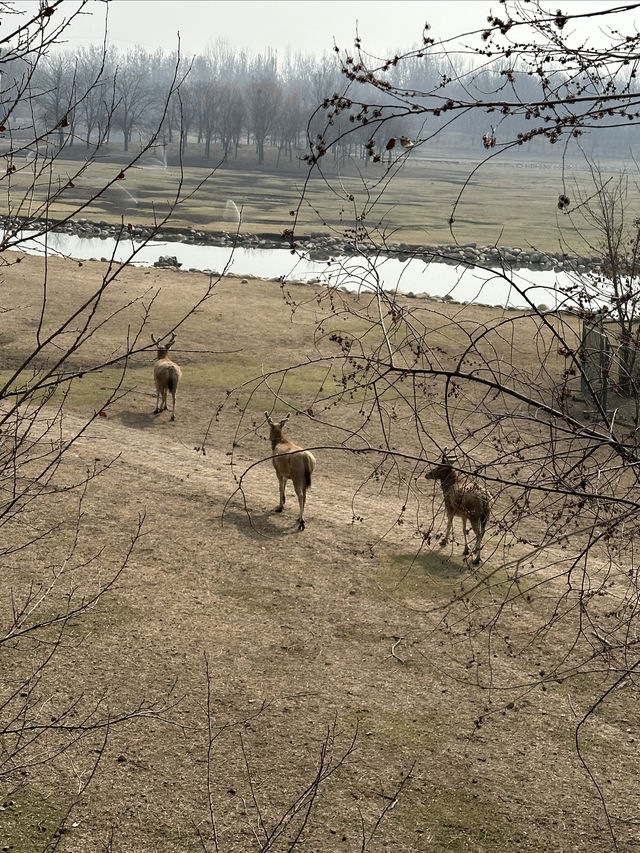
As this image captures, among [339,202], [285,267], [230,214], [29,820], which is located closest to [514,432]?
[29,820]

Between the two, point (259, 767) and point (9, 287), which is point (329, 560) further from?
point (9, 287)

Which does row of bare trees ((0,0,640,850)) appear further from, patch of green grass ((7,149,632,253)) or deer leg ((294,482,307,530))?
patch of green grass ((7,149,632,253))

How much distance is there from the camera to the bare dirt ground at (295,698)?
256 inches

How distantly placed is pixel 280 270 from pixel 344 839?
34290 millimetres

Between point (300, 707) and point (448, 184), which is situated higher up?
point (448, 184)

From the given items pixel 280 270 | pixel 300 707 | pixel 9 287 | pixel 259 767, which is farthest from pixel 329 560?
pixel 280 270

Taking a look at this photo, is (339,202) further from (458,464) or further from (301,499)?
(458,464)

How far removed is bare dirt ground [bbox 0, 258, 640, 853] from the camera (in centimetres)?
651

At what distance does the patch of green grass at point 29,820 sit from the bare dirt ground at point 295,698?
0.02 meters

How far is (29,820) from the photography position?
6484mm

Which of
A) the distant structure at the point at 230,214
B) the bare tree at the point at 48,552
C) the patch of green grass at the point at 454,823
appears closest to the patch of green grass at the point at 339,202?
the distant structure at the point at 230,214

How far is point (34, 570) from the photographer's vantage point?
33.2 feet

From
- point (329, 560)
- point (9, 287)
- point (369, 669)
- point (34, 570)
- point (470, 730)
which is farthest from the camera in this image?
point (9, 287)

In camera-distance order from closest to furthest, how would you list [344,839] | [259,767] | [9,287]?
[344,839], [259,767], [9,287]
